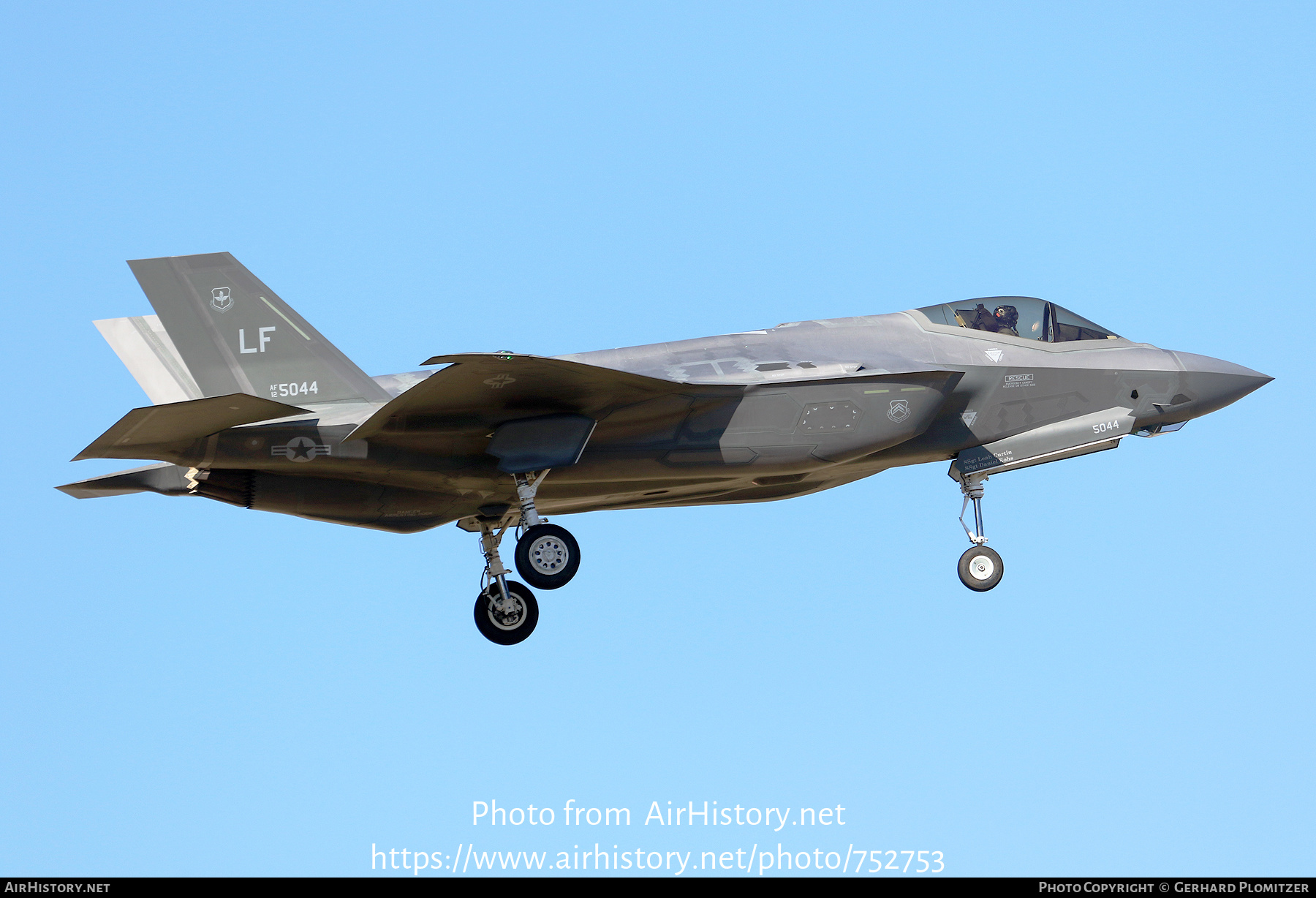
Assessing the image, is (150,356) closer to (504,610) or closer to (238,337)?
(238,337)

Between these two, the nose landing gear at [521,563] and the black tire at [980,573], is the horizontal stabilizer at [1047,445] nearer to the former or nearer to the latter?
the black tire at [980,573]

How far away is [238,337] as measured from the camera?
Result: 69.8ft

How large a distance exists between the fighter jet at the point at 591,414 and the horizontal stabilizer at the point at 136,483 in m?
0.03

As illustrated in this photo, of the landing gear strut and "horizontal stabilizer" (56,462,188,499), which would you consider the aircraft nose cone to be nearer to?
the landing gear strut

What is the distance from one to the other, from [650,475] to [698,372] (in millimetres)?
1620

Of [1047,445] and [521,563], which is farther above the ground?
[1047,445]

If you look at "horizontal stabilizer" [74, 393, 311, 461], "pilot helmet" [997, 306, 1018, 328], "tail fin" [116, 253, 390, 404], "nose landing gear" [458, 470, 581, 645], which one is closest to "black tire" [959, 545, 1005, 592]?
"pilot helmet" [997, 306, 1018, 328]

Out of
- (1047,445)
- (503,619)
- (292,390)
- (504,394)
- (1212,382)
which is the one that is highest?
(1212,382)

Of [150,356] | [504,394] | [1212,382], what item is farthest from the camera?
[1212,382]

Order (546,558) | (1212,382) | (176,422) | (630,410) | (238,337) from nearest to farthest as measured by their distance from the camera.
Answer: (176,422)
(546,558)
(238,337)
(630,410)
(1212,382)

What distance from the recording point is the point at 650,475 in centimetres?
2239

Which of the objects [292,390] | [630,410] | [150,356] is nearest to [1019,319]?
[630,410]

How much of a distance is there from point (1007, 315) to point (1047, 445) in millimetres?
2112

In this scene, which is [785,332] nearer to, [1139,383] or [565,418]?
[565,418]
